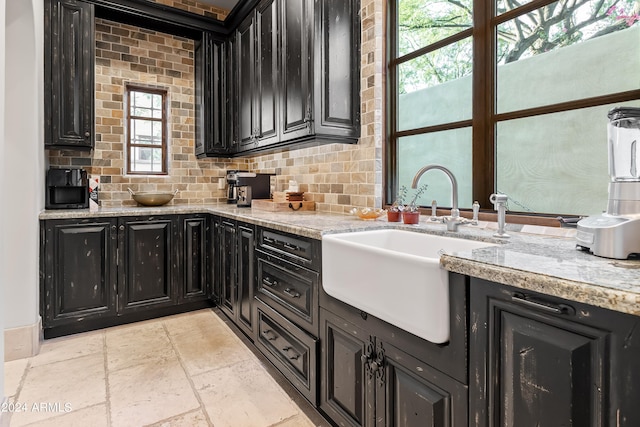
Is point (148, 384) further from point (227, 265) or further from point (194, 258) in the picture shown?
point (194, 258)

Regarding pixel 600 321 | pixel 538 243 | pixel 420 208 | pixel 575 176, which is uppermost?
Result: pixel 575 176

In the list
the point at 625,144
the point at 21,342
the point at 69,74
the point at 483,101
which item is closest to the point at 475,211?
the point at 483,101

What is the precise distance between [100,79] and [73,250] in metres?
1.77

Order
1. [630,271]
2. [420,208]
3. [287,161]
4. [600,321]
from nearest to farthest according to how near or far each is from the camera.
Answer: [600,321] < [630,271] < [420,208] < [287,161]

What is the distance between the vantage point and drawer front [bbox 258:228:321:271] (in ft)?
5.87

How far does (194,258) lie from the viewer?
332 cm

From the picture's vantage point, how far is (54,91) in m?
2.90

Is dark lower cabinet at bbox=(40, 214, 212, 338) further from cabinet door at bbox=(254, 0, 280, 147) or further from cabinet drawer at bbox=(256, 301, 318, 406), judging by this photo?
cabinet drawer at bbox=(256, 301, 318, 406)

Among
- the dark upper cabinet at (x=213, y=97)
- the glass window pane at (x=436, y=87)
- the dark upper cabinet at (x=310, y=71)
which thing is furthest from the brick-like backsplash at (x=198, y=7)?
the glass window pane at (x=436, y=87)

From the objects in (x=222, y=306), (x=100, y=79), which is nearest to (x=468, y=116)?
(x=222, y=306)

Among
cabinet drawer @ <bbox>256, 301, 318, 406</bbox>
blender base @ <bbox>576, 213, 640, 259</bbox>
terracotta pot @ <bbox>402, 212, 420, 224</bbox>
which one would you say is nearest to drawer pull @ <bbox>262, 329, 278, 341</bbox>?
cabinet drawer @ <bbox>256, 301, 318, 406</bbox>

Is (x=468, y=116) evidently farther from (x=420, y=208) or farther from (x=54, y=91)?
(x=54, y=91)

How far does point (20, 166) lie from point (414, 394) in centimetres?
294

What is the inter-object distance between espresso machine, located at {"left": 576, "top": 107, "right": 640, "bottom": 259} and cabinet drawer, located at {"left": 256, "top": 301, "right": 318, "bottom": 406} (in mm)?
1240
